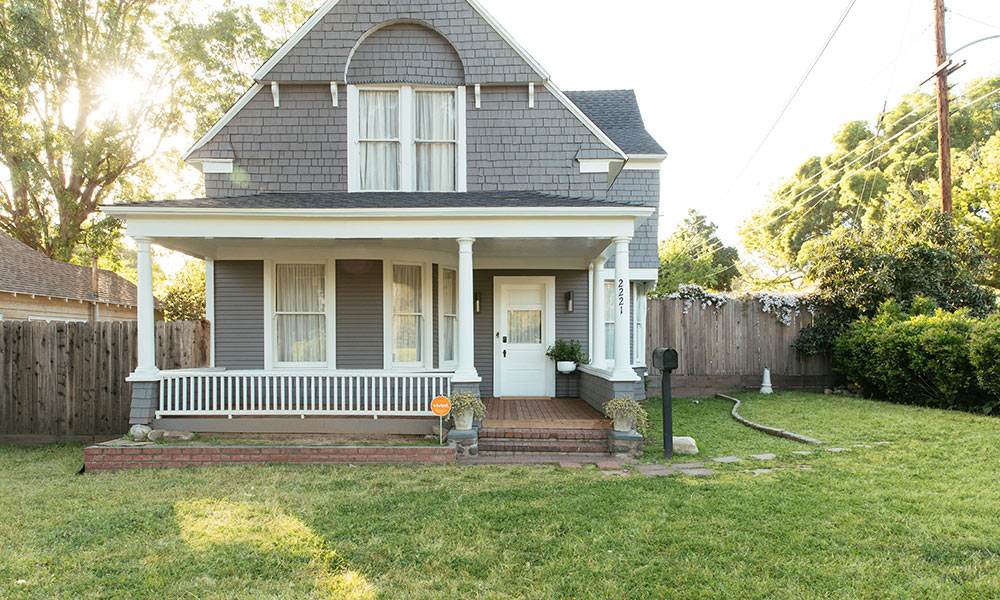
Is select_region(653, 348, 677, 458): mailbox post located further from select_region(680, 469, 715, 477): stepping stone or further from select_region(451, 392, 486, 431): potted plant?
select_region(451, 392, 486, 431): potted plant

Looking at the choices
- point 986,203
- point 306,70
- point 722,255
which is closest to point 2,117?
point 306,70

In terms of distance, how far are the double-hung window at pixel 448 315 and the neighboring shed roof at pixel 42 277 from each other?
11.2 meters

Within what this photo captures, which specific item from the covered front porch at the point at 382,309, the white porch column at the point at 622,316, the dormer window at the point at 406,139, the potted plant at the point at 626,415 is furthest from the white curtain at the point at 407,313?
the potted plant at the point at 626,415

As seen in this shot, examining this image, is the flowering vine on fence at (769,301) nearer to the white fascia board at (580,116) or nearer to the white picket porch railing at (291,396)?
the white fascia board at (580,116)

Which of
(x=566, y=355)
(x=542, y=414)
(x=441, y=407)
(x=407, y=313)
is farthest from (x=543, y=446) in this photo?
(x=407, y=313)

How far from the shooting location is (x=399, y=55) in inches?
363

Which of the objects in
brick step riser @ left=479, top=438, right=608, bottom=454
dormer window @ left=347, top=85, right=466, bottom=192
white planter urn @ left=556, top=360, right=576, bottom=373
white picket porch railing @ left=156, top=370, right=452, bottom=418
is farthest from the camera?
white planter urn @ left=556, top=360, right=576, bottom=373

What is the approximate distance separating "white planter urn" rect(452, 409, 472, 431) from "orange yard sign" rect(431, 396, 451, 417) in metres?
0.14

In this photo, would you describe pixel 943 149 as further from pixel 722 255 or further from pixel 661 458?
pixel 722 255

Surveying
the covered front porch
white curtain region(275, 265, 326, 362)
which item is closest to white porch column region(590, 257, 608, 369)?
the covered front porch

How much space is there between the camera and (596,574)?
12.0 feet

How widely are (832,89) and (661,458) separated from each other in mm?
15230

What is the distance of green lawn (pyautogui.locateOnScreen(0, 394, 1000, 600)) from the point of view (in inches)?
139

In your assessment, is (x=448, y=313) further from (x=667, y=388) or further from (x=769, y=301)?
(x=769, y=301)
